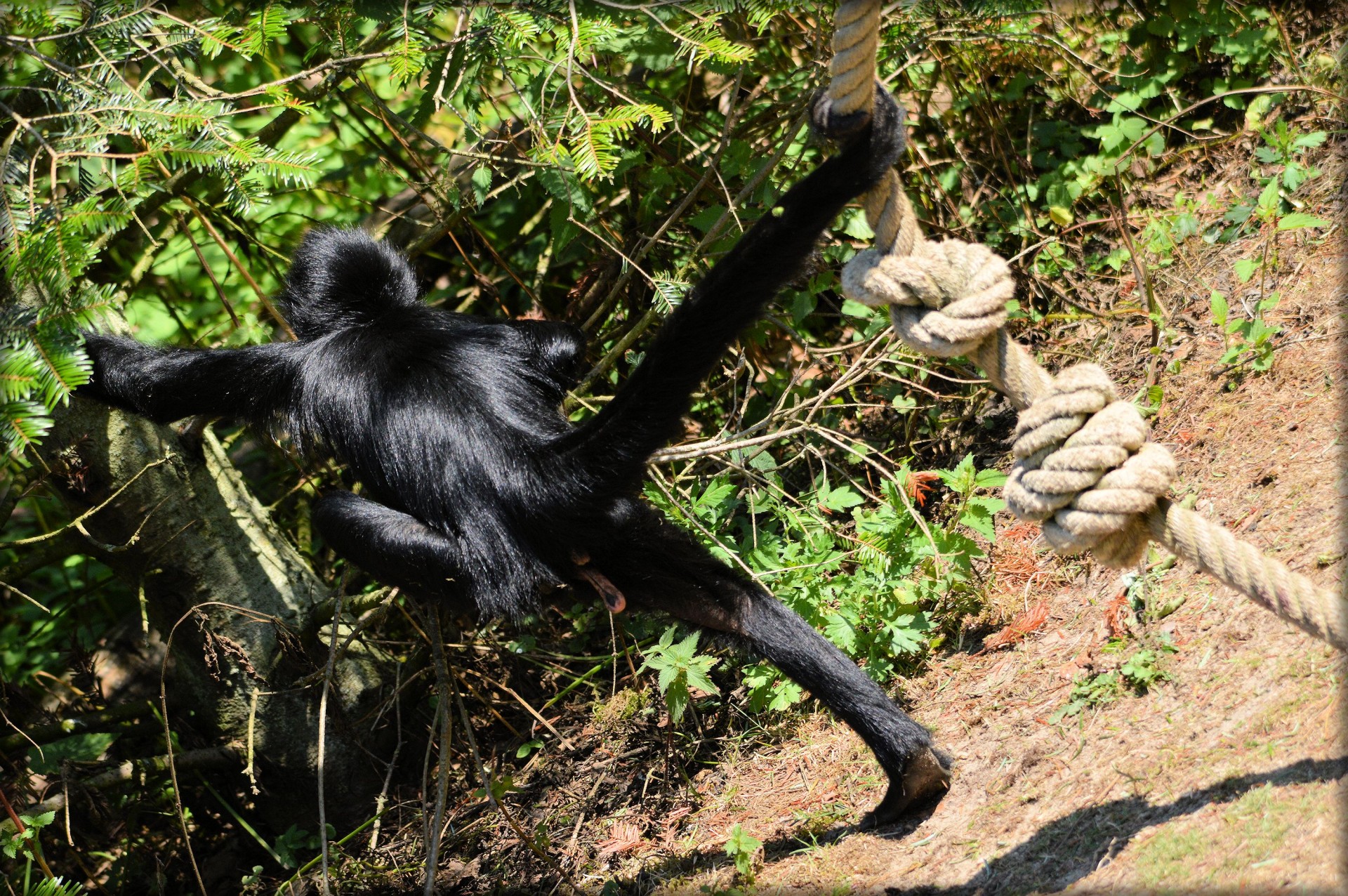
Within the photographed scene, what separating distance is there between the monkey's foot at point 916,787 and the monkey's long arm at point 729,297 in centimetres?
140

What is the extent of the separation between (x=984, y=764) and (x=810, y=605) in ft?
3.05

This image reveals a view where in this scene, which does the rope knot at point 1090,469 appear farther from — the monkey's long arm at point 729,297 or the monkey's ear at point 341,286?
the monkey's ear at point 341,286

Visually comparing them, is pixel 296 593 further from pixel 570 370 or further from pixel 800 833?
pixel 800 833

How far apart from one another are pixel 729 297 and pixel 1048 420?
81 cm

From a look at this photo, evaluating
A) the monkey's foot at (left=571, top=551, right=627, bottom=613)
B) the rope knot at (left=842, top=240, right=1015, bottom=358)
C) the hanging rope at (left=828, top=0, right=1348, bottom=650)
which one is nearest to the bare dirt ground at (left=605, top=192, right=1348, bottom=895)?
the hanging rope at (left=828, top=0, right=1348, bottom=650)

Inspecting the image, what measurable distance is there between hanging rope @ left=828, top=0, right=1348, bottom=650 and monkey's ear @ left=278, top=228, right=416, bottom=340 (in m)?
2.43

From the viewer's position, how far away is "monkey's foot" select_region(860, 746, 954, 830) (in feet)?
11.4

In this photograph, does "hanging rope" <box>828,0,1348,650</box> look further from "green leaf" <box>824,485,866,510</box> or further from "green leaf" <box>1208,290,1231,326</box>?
"green leaf" <box>1208,290,1231,326</box>

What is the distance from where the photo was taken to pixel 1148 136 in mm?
5148

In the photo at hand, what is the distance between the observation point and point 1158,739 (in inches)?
121

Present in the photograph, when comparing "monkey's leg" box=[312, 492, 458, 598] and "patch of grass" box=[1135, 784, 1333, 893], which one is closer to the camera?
"patch of grass" box=[1135, 784, 1333, 893]

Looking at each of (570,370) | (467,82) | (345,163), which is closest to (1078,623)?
(570,370)

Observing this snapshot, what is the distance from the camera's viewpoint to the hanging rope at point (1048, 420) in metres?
2.25

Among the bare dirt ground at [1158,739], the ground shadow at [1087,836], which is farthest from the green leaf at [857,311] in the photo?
the ground shadow at [1087,836]
